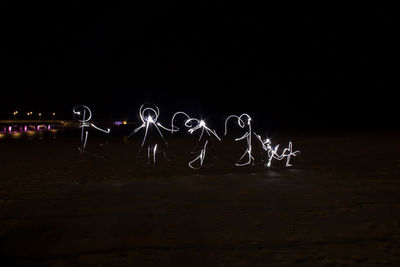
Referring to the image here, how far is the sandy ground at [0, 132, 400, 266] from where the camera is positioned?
14.0 ft

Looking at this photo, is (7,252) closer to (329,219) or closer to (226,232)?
(226,232)

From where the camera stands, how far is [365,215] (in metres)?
5.72

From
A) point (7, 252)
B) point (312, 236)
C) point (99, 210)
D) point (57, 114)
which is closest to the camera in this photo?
point (7, 252)

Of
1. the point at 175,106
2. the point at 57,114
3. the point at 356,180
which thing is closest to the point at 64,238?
A: the point at 356,180

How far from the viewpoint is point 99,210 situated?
20.5ft

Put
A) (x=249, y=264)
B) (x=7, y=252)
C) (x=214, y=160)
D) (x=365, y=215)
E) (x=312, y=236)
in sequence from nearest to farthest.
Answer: (x=249, y=264), (x=7, y=252), (x=312, y=236), (x=365, y=215), (x=214, y=160)

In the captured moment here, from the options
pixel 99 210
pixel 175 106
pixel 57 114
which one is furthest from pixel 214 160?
pixel 57 114

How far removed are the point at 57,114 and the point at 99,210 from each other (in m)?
151

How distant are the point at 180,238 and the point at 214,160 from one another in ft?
26.1

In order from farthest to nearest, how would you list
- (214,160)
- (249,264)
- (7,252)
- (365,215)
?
(214,160) → (365,215) → (7,252) → (249,264)

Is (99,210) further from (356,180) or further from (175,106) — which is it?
(175,106)

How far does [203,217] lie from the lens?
18.9ft

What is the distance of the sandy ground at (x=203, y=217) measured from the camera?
428 cm

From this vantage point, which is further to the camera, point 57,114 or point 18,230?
point 57,114
